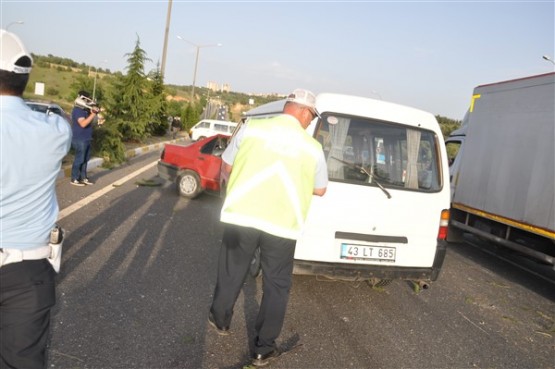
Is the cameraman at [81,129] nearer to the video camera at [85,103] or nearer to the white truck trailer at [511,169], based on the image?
the video camera at [85,103]

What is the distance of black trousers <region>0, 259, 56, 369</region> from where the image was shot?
1990 mm

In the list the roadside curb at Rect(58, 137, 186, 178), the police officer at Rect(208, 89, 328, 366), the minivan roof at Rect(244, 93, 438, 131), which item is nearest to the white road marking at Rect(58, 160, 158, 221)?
the roadside curb at Rect(58, 137, 186, 178)

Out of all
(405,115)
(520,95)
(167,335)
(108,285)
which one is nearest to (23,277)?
(167,335)

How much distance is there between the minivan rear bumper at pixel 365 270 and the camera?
4480mm

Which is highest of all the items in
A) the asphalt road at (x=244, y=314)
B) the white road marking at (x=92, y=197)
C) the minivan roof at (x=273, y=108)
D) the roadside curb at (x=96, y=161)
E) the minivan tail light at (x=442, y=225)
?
the minivan roof at (x=273, y=108)

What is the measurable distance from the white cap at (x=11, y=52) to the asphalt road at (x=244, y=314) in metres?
2.04

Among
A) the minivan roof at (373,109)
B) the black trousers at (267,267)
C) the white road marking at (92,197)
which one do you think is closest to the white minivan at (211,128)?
the white road marking at (92,197)

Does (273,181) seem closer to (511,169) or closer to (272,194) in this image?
(272,194)

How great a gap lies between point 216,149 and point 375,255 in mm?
5728

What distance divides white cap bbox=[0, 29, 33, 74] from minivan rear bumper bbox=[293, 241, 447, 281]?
300cm

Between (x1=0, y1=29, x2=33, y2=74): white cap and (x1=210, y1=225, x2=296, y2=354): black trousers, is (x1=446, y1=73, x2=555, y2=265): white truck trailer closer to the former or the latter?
(x1=210, y1=225, x2=296, y2=354): black trousers

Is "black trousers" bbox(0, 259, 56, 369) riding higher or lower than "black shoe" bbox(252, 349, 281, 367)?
higher

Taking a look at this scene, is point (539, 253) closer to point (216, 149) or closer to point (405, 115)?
point (405, 115)

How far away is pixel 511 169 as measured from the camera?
7051 mm
